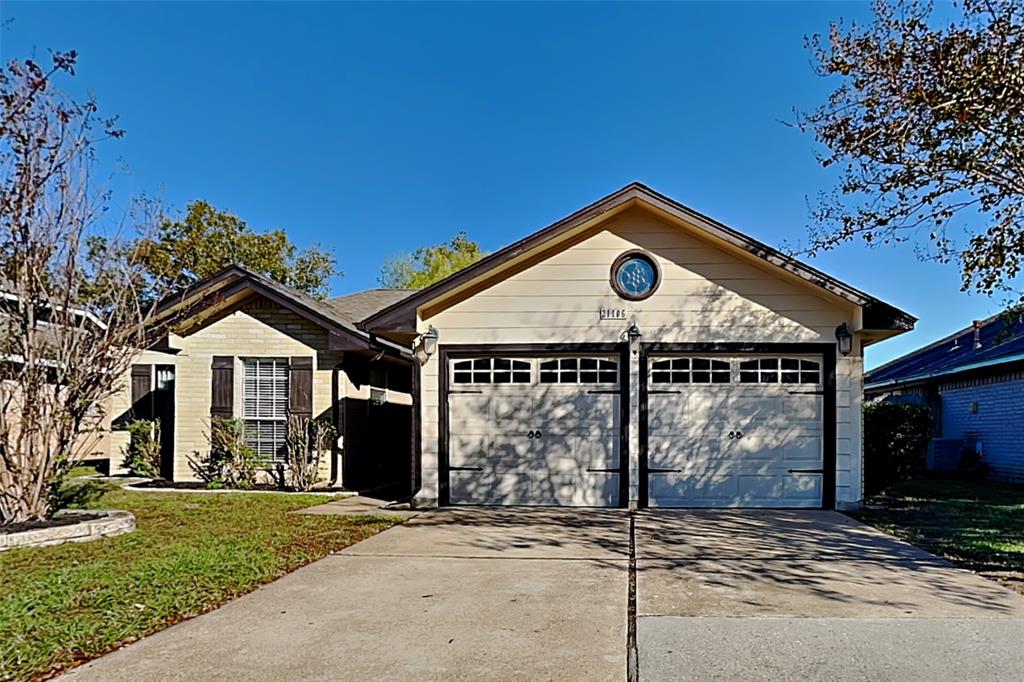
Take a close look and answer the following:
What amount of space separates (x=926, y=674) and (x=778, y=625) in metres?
Result: 0.97

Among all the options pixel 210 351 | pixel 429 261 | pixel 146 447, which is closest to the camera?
pixel 210 351

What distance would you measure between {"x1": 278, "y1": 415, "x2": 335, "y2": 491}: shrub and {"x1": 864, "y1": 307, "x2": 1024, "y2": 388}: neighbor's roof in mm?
10442

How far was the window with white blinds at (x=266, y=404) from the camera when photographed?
1309 centimetres

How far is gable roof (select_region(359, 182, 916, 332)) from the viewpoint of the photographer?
9727 millimetres

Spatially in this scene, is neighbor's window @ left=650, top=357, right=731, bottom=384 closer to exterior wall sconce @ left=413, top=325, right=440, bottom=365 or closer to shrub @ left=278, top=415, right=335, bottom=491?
exterior wall sconce @ left=413, top=325, right=440, bottom=365

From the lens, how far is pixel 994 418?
15773 millimetres

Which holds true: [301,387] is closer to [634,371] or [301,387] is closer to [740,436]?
[634,371]

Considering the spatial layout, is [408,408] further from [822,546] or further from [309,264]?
[309,264]

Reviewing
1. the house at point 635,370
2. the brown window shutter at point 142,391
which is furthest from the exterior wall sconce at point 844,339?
the brown window shutter at point 142,391

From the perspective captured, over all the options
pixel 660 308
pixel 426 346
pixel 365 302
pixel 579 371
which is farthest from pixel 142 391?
pixel 660 308

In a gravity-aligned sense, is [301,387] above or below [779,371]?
below

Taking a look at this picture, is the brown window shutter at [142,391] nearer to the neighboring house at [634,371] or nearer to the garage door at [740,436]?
the neighboring house at [634,371]

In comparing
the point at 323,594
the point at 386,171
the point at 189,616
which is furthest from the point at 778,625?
the point at 386,171

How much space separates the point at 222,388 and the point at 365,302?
217 inches
